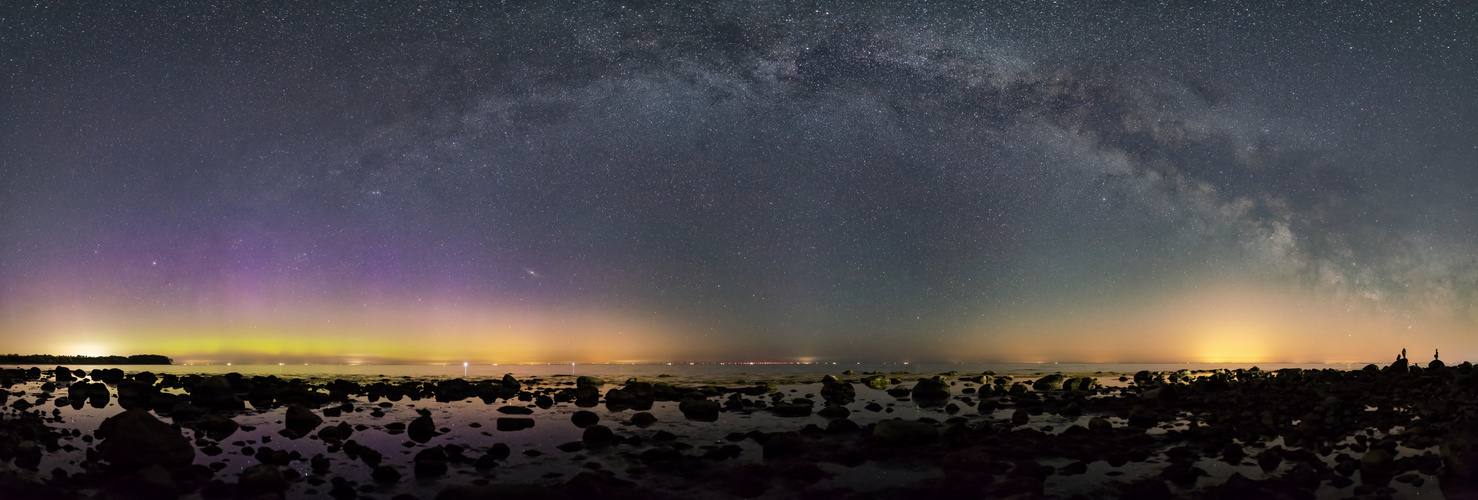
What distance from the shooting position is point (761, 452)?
15023 mm

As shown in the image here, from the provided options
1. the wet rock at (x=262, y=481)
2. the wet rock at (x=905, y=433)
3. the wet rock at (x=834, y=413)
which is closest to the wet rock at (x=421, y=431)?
the wet rock at (x=262, y=481)

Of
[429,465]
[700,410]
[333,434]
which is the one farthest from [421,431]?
[700,410]

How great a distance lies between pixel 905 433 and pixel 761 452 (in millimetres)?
3631

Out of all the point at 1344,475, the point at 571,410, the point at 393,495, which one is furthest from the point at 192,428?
the point at 1344,475

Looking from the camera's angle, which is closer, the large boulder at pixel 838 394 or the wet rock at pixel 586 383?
the large boulder at pixel 838 394

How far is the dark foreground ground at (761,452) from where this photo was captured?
10.8m

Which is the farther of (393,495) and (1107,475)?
(1107,475)

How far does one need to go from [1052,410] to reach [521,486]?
67.5 feet

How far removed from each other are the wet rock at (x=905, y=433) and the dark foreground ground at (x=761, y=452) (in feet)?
0.12

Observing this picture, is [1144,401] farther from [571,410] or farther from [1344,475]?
[571,410]

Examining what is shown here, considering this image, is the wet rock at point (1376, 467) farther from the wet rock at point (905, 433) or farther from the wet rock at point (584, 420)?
the wet rock at point (584, 420)

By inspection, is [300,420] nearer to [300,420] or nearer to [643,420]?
[300,420]

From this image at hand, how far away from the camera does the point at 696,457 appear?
1412cm

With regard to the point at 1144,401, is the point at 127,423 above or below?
above
